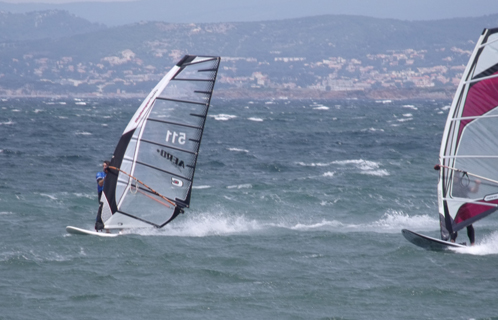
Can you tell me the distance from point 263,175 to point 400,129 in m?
27.9

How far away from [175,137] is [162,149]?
37 centimetres

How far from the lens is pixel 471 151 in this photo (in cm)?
1238

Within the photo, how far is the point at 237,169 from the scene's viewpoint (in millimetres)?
26234

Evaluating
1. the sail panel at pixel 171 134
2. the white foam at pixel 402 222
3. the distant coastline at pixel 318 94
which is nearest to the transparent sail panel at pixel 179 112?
the sail panel at pixel 171 134

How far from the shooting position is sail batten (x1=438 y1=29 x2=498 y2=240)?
12.0 meters

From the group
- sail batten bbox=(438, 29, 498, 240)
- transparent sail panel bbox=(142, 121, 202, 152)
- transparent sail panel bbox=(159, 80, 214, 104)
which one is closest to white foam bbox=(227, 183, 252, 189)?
transparent sail panel bbox=(142, 121, 202, 152)

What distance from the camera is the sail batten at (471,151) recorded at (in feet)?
39.5

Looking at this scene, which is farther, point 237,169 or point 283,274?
point 237,169

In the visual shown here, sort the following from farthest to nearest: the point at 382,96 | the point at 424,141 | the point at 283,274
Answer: the point at 382,96 < the point at 424,141 < the point at 283,274

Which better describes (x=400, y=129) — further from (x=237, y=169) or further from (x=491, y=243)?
(x=491, y=243)

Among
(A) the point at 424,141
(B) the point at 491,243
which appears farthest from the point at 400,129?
(B) the point at 491,243

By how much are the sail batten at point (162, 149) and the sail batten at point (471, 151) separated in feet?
15.2

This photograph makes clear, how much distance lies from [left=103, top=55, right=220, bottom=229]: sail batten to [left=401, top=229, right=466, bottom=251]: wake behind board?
179 inches

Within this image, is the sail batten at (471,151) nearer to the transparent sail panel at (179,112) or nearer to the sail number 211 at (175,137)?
Result: the transparent sail panel at (179,112)
